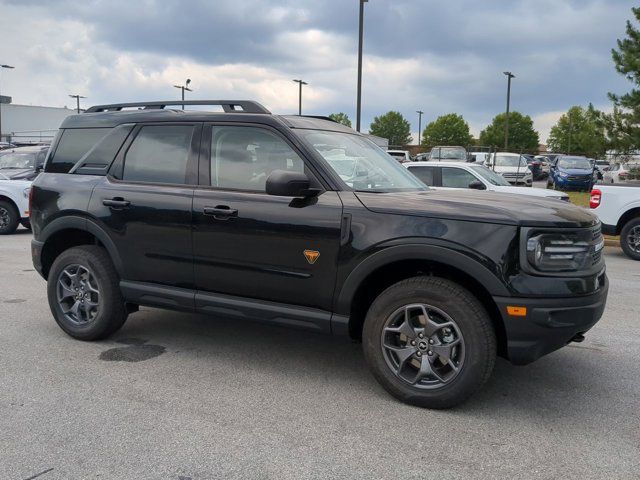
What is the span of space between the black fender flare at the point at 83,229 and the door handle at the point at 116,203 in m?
0.22

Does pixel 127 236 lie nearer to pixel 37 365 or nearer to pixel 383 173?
pixel 37 365

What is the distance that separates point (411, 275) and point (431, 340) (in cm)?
48

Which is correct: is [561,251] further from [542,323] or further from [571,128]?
[571,128]

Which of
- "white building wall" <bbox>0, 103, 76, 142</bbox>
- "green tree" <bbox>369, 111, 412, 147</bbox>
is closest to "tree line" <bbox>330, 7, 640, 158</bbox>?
"green tree" <bbox>369, 111, 412, 147</bbox>

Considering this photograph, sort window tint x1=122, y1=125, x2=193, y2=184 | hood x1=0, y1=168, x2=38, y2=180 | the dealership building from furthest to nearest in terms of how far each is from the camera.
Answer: the dealership building, hood x1=0, y1=168, x2=38, y2=180, window tint x1=122, y1=125, x2=193, y2=184

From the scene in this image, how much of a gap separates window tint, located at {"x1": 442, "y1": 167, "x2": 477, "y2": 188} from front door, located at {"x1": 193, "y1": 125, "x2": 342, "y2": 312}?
7.67 meters

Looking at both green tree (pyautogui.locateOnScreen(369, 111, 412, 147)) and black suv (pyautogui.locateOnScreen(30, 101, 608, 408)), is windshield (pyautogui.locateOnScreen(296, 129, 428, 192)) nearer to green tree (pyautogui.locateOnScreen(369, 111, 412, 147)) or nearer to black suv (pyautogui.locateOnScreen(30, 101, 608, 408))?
black suv (pyautogui.locateOnScreen(30, 101, 608, 408))

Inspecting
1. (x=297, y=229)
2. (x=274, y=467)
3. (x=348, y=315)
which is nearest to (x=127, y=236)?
(x=297, y=229)

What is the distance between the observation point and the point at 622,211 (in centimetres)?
988

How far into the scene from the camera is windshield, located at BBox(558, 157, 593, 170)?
2655 centimetres

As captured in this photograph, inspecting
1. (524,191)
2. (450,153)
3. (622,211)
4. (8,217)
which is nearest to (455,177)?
(524,191)

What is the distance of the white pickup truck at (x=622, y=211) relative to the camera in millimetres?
9805

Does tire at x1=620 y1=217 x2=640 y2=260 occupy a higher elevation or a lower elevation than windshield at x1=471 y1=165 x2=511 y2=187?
lower

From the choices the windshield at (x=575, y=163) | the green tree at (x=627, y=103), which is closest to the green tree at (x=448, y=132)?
the windshield at (x=575, y=163)
